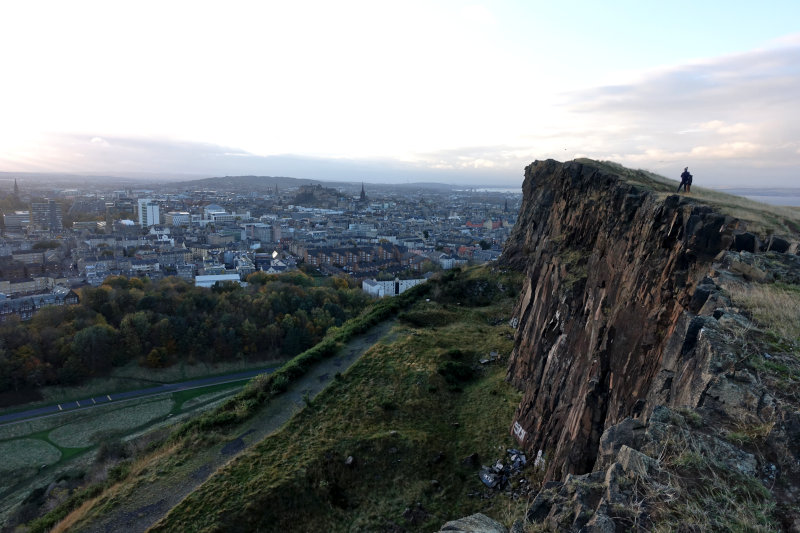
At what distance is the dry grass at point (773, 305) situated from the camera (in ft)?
23.9

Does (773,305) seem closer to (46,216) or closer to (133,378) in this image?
(133,378)

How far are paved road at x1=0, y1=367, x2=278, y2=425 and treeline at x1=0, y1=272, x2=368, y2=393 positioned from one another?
2.48 metres

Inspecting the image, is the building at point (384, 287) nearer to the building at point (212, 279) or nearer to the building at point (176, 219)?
the building at point (212, 279)

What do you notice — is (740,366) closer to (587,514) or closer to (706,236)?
(587,514)

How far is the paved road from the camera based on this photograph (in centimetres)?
3575

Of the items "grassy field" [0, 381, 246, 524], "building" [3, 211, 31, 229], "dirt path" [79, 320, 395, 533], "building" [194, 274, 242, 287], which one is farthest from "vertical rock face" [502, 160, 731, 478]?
"building" [3, 211, 31, 229]

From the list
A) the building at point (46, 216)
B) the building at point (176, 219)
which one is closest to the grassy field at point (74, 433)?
the building at point (46, 216)

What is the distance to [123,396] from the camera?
3962cm

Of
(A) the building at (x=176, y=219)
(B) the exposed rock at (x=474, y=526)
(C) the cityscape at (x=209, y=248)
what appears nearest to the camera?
(B) the exposed rock at (x=474, y=526)

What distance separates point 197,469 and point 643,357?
16.3 meters

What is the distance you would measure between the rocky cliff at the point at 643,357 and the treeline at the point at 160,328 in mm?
32785

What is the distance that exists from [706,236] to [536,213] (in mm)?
25350

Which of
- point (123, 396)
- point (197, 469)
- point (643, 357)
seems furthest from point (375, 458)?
point (123, 396)

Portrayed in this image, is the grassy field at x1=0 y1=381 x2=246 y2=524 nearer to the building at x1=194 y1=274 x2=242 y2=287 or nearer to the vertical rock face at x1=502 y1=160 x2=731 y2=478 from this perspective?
the vertical rock face at x1=502 y1=160 x2=731 y2=478
